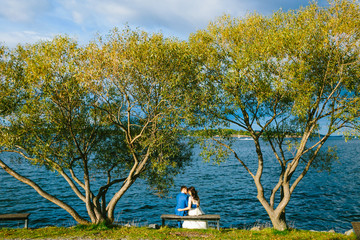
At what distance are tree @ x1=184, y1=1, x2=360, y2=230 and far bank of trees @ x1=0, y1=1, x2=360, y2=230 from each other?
0.23 ft

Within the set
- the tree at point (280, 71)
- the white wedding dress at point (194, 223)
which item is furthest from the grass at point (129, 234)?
the tree at point (280, 71)

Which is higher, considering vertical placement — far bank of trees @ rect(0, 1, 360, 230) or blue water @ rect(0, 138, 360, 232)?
far bank of trees @ rect(0, 1, 360, 230)

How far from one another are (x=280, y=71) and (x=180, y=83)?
636 centimetres

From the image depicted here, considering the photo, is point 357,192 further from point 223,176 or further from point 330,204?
point 223,176

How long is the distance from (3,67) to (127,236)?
1308 cm

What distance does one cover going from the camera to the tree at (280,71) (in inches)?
674

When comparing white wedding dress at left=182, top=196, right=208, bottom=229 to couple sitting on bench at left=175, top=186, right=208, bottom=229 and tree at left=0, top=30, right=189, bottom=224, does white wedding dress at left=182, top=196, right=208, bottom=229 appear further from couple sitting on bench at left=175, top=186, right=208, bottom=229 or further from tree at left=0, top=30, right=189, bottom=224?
tree at left=0, top=30, right=189, bottom=224

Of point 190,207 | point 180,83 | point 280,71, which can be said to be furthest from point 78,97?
point 280,71

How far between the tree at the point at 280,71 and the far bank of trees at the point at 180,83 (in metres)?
0.07

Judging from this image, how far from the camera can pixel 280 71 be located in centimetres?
1830

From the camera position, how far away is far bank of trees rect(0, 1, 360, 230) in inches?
659

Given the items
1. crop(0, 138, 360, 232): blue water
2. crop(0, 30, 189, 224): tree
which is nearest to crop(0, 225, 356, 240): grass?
crop(0, 30, 189, 224): tree

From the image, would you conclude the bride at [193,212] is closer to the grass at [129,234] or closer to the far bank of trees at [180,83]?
the grass at [129,234]

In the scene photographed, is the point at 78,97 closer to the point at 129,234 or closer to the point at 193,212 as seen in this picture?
the point at 129,234
